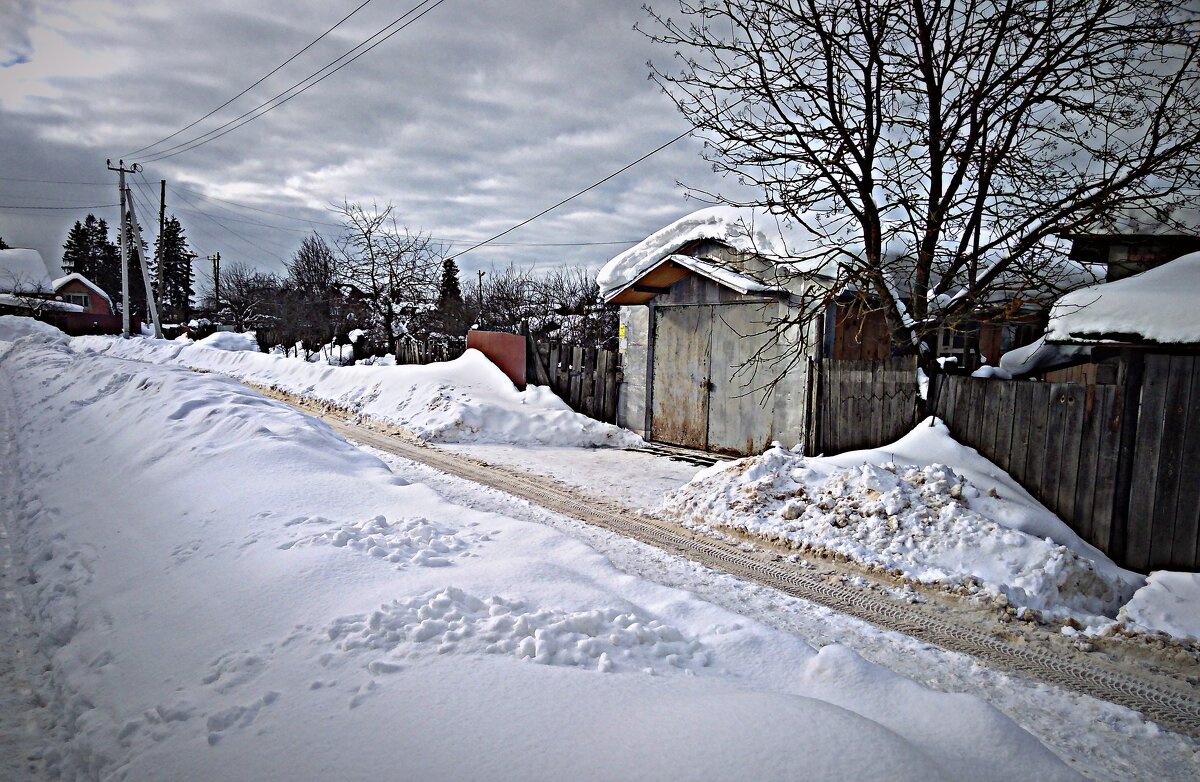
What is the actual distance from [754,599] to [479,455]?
6476mm

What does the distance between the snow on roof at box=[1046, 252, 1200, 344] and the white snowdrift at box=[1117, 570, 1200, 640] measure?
211 cm

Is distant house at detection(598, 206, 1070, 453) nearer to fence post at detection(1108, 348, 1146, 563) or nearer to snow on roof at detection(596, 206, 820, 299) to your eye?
snow on roof at detection(596, 206, 820, 299)

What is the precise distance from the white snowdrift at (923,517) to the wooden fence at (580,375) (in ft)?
18.0

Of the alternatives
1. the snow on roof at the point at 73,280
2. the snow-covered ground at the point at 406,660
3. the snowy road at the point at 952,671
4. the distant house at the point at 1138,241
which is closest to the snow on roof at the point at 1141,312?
the distant house at the point at 1138,241

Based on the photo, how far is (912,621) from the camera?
463 centimetres

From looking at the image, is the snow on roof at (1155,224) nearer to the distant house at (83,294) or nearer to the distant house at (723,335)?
the distant house at (723,335)

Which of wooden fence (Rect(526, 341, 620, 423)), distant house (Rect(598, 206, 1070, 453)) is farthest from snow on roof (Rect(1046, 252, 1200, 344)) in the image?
wooden fence (Rect(526, 341, 620, 423))

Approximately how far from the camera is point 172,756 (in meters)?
2.54

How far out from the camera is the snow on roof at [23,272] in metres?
57.1

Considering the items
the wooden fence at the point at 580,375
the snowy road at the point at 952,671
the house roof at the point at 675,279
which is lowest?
the snowy road at the point at 952,671

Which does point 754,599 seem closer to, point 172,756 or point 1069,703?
point 1069,703

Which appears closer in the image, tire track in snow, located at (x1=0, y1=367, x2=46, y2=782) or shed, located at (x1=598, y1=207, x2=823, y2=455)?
tire track in snow, located at (x1=0, y1=367, x2=46, y2=782)

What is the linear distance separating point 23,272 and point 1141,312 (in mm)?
81382

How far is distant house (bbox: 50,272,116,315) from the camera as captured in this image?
62.6 m
